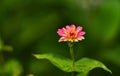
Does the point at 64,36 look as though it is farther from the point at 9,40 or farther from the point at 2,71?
the point at 9,40

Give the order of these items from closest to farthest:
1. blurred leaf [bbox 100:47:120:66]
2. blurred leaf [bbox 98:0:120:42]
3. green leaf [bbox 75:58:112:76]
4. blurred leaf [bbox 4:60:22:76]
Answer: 1. green leaf [bbox 75:58:112:76]
2. blurred leaf [bbox 4:60:22:76]
3. blurred leaf [bbox 100:47:120:66]
4. blurred leaf [bbox 98:0:120:42]

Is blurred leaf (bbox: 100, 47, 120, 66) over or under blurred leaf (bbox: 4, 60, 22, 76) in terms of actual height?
under

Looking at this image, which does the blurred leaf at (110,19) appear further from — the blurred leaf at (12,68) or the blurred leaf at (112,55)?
the blurred leaf at (12,68)

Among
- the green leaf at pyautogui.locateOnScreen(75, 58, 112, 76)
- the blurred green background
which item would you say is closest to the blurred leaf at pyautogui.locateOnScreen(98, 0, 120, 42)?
the blurred green background

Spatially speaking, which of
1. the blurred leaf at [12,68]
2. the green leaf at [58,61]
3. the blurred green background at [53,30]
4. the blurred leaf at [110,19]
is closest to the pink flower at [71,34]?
the green leaf at [58,61]

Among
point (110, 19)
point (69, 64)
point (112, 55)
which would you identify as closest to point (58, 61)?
point (69, 64)

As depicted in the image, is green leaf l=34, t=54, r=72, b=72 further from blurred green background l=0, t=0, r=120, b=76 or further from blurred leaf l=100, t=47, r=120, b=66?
blurred leaf l=100, t=47, r=120, b=66
